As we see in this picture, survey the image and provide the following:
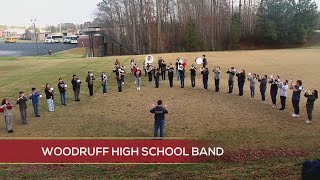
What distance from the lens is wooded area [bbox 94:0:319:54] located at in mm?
68250

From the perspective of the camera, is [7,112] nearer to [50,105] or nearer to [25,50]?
[50,105]

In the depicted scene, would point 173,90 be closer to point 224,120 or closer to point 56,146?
point 224,120

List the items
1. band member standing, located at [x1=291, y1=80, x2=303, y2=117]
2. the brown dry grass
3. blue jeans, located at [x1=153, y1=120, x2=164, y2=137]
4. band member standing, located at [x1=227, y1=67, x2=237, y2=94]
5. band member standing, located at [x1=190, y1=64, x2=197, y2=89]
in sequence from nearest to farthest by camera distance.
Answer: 1. blue jeans, located at [x1=153, y1=120, x2=164, y2=137]
2. the brown dry grass
3. band member standing, located at [x1=291, y1=80, x2=303, y2=117]
4. band member standing, located at [x1=227, y1=67, x2=237, y2=94]
5. band member standing, located at [x1=190, y1=64, x2=197, y2=89]

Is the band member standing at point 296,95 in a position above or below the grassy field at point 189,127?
above

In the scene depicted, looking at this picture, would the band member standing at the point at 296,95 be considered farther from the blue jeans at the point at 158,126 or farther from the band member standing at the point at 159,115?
the blue jeans at the point at 158,126

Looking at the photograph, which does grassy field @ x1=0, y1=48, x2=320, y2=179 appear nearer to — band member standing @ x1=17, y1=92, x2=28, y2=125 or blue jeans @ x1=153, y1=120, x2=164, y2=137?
band member standing @ x1=17, y1=92, x2=28, y2=125

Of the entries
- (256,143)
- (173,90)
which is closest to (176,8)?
(173,90)

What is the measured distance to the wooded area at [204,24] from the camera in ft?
224

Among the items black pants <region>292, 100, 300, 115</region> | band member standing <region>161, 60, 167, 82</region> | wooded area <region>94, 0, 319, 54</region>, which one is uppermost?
wooded area <region>94, 0, 319, 54</region>

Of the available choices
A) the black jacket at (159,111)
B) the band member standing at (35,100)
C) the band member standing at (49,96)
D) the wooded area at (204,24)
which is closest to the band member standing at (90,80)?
the band member standing at (49,96)

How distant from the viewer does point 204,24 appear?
7212 centimetres

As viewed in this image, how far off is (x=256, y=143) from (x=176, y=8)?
68.8 m

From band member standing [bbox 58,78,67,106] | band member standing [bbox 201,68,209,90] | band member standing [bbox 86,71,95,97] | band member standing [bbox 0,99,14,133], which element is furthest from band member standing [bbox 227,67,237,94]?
band member standing [bbox 0,99,14,133]

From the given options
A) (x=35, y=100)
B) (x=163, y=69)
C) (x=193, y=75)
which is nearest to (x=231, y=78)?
(x=193, y=75)
